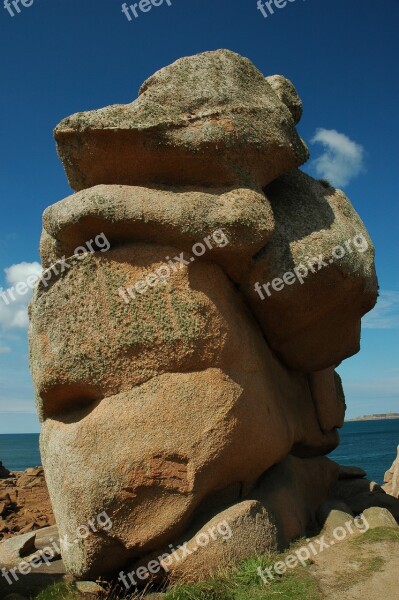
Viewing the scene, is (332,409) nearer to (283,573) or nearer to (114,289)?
(283,573)

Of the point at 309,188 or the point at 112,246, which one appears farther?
the point at 309,188

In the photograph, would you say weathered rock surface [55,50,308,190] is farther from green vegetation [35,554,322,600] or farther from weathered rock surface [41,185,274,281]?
green vegetation [35,554,322,600]

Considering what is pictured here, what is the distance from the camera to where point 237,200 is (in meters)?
7.03

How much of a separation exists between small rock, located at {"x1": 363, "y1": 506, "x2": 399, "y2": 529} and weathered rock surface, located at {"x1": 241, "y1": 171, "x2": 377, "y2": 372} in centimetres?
231

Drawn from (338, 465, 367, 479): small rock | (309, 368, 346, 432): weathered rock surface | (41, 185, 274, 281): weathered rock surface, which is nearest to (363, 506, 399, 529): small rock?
(309, 368, 346, 432): weathered rock surface

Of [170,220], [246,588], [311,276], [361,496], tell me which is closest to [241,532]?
[246,588]

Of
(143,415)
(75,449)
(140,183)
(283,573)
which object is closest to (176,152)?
(140,183)

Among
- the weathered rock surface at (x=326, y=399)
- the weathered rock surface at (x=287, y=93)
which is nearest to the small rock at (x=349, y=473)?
the weathered rock surface at (x=326, y=399)

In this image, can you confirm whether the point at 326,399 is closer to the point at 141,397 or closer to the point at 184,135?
the point at 141,397

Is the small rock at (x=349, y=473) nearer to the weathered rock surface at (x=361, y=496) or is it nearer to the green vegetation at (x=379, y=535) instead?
the weathered rock surface at (x=361, y=496)

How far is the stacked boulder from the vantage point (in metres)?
6.13

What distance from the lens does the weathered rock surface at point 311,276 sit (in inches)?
294

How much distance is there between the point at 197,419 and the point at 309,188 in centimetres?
407

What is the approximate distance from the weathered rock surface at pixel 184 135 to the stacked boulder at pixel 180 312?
2 centimetres
